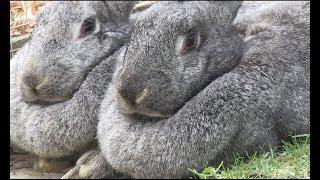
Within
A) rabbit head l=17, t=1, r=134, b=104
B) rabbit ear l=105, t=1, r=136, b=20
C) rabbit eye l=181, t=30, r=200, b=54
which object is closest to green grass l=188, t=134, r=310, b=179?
rabbit eye l=181, t=30, r=200, b=54

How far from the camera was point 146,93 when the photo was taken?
3432mm

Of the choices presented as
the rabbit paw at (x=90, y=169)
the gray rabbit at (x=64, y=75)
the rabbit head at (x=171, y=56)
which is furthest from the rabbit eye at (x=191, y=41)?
the rabbit paw at (x=90, y=169)

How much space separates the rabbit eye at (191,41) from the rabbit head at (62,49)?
62 cm

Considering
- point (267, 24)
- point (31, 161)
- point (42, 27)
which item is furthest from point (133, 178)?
point (267, 24)

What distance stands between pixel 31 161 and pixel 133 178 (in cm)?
71

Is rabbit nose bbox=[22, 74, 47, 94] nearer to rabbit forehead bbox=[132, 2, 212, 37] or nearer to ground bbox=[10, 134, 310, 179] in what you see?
ground bbox=[10, 134, 310, 179]

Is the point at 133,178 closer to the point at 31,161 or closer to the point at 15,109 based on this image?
the point at 31,161

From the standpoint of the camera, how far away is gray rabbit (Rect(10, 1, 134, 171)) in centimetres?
371

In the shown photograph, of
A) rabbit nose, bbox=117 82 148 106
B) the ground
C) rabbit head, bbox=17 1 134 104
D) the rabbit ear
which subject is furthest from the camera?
the rabbit ear

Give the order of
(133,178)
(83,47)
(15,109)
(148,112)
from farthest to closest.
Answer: (15,109) → (83,47) → (148,112) → (133,178)

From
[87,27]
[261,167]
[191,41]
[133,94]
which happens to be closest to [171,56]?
[191,41]

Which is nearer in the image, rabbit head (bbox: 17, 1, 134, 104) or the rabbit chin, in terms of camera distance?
the rabbit chin

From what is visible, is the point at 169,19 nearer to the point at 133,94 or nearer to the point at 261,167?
the point at 133,94

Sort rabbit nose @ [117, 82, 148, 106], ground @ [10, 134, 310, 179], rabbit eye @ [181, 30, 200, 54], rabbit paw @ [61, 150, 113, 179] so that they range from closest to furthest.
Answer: rabbit paw @ [61, 150, 113, 179], ground @ [10, 134, 310, 179], rabbit nose @ [117, 82, 148, 106], rabbit eye @ [181, 30, 200, 54]
